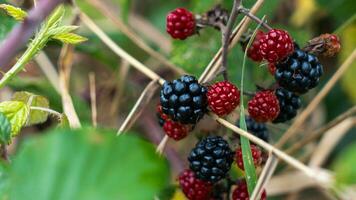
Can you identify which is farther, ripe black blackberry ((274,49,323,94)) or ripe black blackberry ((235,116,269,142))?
ripe black blackberry ((235,116,269,142))

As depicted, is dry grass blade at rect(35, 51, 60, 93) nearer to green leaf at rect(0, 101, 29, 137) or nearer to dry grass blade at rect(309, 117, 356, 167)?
green leaf at rect(0, 101, 29, 137)

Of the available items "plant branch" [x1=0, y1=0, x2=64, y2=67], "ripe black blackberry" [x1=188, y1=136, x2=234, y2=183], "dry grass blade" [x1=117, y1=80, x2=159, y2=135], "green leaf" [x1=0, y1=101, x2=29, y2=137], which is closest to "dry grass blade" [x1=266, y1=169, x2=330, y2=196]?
"dry grass blade" [x1=117, y1=80, x2=159, y2=135]

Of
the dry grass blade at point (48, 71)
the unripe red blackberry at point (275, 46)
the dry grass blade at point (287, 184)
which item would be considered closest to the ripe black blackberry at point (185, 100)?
the unripe red blackberry at point (275, 46)

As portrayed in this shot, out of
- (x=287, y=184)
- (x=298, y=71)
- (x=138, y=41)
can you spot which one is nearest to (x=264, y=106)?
(x=298, y=71)

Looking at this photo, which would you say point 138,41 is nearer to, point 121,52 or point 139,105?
point 121,52

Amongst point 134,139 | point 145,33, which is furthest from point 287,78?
point 145,33

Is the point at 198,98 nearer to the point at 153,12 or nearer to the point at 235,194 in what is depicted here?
the point at 235,194

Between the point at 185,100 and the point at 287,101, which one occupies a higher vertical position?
the point at 185,100
